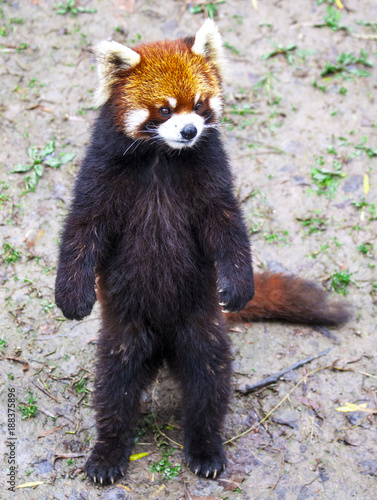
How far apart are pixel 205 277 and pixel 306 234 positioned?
7.40 feet

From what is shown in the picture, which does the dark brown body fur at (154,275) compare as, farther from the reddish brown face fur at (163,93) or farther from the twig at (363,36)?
the twig at (363,36)

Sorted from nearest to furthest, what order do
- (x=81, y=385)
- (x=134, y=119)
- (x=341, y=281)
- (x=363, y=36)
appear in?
(x=134, y=119), (x=81, y=385), (x=341, y=281), (x=363, y=36)

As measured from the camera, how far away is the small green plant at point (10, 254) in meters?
5.64

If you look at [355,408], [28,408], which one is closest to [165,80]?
[28,408]

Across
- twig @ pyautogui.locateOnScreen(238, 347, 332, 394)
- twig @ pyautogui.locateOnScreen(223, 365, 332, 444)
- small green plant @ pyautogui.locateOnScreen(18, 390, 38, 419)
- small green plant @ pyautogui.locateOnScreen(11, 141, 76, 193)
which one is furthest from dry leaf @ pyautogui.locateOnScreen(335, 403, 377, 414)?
small green plant @ pyautogui.locateOnScreen(11, 141, 76, 193)

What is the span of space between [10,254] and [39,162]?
3.81 ft

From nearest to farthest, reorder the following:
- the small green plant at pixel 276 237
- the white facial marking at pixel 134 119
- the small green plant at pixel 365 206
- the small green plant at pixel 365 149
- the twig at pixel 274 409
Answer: the white facial marking at pixel 134 119, the twig at pixel 274 409, the small green plant at pixel 276 237, the small green plant at pixel 365 206, the small green plant at pixel 365 149

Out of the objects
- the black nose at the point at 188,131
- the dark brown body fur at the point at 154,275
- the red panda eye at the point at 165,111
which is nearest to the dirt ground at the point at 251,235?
the dark brown body fur at the point at 154,275

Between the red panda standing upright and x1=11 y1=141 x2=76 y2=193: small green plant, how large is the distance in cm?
226

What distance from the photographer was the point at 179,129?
12.3 feet

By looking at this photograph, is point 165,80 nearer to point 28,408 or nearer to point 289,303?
point 289,303

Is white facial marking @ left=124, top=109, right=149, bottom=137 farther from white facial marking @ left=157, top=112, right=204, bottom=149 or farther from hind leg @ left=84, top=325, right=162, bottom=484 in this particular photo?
hind leg @ left=84, top=325, right=162, bottom=484

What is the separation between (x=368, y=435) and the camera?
15.8 feet

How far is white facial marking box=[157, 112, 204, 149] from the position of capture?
3.74m
